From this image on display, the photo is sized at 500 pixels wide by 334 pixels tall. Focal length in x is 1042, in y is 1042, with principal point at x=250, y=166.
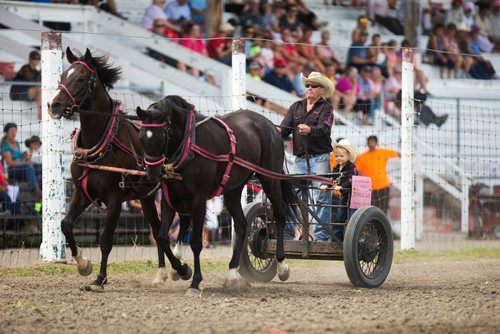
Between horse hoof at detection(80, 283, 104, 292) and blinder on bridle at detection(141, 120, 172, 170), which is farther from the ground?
blinder on bridle at detection(141, 120, 172, 170)

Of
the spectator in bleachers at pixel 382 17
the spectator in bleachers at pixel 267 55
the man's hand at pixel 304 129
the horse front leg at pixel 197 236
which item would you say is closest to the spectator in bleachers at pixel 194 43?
the spectator in bleachers at pixel 267 55

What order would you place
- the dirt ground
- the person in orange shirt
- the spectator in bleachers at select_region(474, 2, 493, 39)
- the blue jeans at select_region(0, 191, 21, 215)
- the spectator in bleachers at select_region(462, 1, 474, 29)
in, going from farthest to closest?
the spectator in bleachers at select_region(474, 2, 493, 39)
the spectator in bleachers at select_region(462, 1, 474, 29)
the person in orange shirt
the blue jeans at select_region(0, 191, 21, 215)
the dirt ground

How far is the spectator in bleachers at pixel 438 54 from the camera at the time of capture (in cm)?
2367

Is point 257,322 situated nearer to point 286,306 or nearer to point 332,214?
point 286,306

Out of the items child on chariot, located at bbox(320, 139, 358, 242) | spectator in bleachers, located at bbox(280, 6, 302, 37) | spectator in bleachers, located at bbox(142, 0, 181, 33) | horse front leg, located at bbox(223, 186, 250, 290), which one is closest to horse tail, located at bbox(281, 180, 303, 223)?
child on chariot, located at bbox(320, 139, 358, 242)

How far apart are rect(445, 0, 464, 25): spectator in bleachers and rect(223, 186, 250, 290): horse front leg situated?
1571 centimetres

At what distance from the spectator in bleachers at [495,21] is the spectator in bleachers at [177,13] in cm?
927

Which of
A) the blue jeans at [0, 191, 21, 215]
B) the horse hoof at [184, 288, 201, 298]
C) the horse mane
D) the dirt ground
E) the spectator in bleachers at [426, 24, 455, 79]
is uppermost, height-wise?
the spectator in bleachers at [426, 24, 455, 79]

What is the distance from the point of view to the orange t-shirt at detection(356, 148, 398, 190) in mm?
17438

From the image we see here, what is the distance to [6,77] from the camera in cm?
1734

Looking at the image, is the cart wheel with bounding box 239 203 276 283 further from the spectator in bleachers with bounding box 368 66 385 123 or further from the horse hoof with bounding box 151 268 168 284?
the spectator in bleachers with bounding box 368 66 385 123

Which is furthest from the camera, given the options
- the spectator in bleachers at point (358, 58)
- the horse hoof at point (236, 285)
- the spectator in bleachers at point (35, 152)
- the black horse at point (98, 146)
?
the spectator in bleachers at point (358, 58)

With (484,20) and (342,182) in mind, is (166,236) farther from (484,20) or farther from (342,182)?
(484,20)

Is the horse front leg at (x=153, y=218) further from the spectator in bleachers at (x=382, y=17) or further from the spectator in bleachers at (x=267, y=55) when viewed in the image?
the spectator in bleachers at (x=382, y=17)
